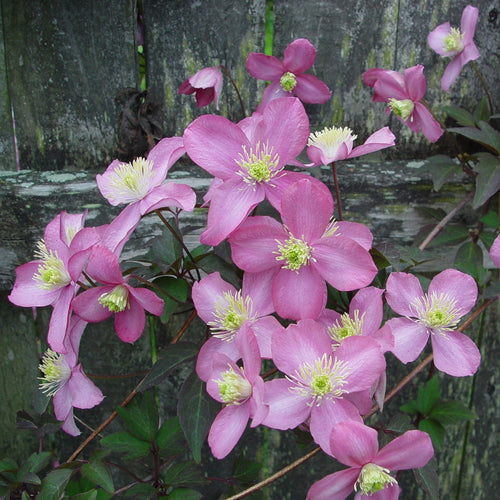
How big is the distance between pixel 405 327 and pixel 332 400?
0.54 feet

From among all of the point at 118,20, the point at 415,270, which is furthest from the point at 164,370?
the point at 118,20

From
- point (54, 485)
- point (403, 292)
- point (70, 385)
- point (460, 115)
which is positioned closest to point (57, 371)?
point (70, 385)

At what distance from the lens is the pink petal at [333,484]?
522mm

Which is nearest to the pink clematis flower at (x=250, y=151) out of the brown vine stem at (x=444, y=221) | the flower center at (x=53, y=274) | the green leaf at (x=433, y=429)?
the flower center at (x=53, y=274)

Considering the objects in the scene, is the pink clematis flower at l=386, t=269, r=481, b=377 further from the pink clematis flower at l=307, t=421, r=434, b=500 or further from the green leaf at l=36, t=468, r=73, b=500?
the green leaf at l=36, t=468, r=73, b=500

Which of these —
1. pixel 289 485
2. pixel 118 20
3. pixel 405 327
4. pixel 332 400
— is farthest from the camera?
pixel 289 485

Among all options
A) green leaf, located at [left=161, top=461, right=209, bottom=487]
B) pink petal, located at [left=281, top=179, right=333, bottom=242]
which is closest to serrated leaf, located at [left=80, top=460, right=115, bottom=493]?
green leaf, located at [left=161, top=461, right=209, bottom=487]

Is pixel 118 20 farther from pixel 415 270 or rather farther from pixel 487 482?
pixel 487 482

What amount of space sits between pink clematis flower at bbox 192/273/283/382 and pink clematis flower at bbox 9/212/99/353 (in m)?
0.14

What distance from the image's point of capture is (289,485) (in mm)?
1210

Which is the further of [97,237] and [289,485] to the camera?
[289,485]

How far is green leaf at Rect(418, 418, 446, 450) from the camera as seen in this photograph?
0.89 meters

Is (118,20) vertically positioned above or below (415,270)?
above

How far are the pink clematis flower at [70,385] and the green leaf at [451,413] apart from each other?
60 cm
